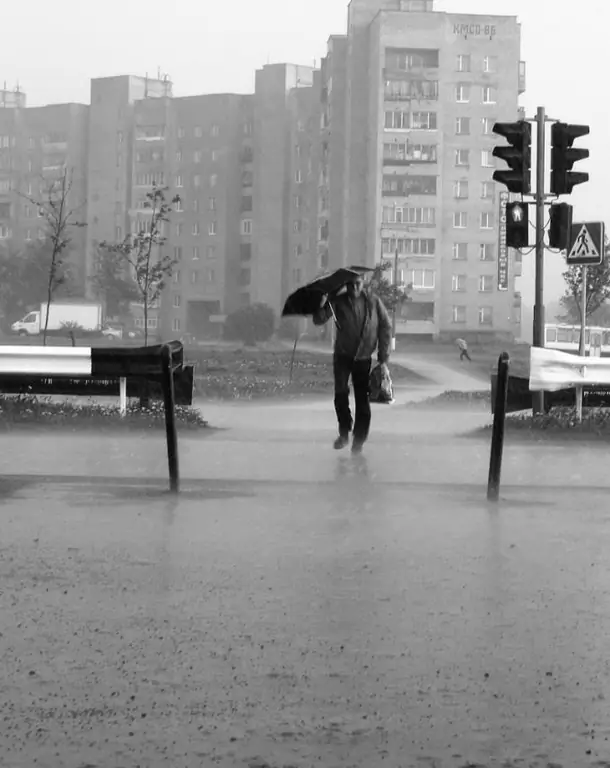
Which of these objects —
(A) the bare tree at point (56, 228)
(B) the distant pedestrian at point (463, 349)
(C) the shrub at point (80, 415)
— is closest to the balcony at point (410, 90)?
(A) the bare tree at point (56, 228)

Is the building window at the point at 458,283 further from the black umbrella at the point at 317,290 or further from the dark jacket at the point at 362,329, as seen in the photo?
the dark jacket at the point at 362,329

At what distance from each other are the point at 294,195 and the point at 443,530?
136 meters

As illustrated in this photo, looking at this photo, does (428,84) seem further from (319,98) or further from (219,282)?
(219,282)

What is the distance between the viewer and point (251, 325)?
124 m

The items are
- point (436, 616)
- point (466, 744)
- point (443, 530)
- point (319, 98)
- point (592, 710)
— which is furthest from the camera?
point (319, 98)

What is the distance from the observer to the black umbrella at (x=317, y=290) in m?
15.4

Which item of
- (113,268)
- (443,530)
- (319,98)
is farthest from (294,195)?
(443,530)

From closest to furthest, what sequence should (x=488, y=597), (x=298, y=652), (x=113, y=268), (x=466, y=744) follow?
(x=466, y=744) → (x=298, y=652) → (x=488, y=597) → (x=113, y=268)

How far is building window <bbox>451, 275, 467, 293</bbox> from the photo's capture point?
125438 mm

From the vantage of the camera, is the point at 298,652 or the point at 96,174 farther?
the point at 96,174

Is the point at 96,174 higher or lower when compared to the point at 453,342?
higher

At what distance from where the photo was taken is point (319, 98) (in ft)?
449

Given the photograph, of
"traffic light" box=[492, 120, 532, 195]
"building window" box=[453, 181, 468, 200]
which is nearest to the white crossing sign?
"traffic light" box=[492, 120, 532, 195]

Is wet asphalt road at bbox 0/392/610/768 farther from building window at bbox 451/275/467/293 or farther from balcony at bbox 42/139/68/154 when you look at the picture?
balcony at bbox 42/139/68/154
